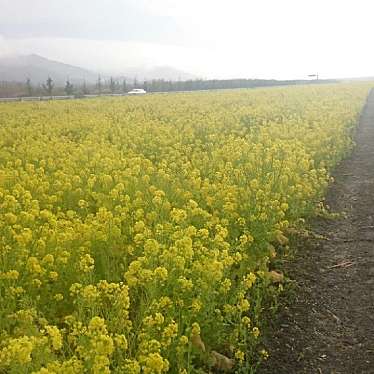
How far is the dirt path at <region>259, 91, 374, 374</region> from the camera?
5.41 metres

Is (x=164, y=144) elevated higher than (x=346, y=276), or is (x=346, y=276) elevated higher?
(x=164, y=144)

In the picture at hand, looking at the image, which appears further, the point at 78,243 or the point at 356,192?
the point at 356,192

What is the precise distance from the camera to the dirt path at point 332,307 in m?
5.41

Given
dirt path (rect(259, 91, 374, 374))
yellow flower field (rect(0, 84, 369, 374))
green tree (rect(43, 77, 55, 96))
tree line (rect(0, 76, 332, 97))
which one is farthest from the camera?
tree line (rect(0, 76, 332, 97))

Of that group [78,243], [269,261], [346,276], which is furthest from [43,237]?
[346,276]

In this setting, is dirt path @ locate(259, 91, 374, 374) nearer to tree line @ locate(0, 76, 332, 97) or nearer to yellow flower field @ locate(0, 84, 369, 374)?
yellow flower field @ locate(0, 84, 369, 374)

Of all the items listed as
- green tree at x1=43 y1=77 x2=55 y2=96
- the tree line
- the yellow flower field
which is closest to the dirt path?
the yellow flower field

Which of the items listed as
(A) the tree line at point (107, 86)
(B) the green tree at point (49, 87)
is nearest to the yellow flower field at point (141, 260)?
(B) the green tree at point (49, 87)

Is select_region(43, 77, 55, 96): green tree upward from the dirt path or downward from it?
upward

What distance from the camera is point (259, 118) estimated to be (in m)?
21.0

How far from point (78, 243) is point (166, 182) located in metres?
3.19

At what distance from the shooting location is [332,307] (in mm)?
6441

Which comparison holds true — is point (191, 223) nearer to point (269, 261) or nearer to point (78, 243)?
point (269, 261)

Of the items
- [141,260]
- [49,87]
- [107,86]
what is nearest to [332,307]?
[141,260]
